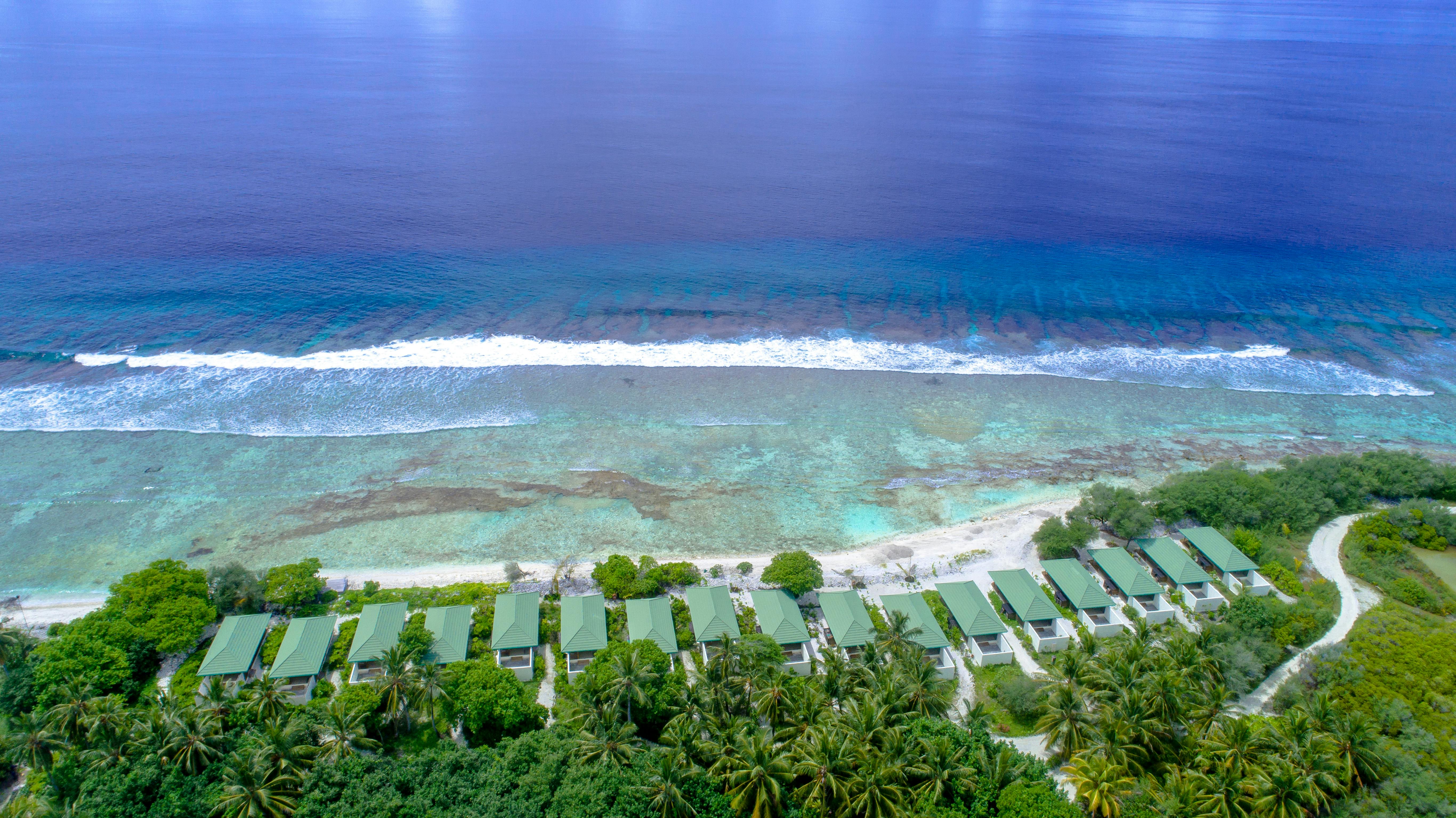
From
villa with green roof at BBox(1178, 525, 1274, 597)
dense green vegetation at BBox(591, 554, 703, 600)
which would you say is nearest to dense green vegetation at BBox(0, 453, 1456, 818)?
dense green vegetation at BBox(591, 554, 703, 600)

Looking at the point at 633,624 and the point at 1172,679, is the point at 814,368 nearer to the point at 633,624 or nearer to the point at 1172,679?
the point at 633,624

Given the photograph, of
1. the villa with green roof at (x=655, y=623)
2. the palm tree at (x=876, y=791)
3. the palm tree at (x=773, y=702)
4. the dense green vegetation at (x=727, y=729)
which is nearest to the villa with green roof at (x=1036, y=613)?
the dense green vegetation at (x=727, y=729)

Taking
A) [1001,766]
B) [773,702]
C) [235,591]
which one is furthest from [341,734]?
[1001,766]

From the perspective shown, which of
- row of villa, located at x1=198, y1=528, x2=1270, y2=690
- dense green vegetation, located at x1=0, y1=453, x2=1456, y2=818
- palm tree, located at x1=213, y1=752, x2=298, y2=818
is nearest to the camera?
palm tree, located at x1=213, y1=752, x2=298, y2=818

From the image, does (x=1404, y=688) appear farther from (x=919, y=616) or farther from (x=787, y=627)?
(x=787, y=627)

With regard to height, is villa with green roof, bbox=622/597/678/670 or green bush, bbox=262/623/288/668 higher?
villa with green roof, bbox=622/597/678/670

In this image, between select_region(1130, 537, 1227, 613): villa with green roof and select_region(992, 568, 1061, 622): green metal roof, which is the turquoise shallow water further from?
select_region(1130, 537, 1227, 613): villa with green roof

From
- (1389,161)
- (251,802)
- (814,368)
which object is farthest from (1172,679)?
(1389,161)
